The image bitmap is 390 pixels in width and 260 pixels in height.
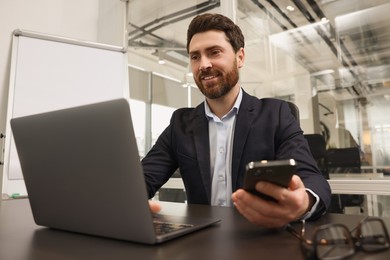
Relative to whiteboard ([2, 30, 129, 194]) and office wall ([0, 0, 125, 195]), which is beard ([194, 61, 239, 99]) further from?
office wall ([0, 0, 125, 195])

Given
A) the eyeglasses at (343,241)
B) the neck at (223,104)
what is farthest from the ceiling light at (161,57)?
the eyeglasses at (343,241)

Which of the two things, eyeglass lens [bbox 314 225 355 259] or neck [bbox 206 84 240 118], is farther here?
neck [bbox 206 84 240 118]

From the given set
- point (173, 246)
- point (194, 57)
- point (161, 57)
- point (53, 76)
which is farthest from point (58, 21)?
point (173, 246)

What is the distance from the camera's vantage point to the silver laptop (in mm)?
485

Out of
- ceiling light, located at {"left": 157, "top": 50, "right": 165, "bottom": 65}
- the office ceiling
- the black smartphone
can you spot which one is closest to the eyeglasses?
the black smartphone

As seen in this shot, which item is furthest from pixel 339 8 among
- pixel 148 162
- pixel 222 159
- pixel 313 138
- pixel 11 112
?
pixel 11 112

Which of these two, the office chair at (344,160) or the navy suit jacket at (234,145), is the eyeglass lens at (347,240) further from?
the office chair at (344,160)

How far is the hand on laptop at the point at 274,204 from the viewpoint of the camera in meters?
0.55

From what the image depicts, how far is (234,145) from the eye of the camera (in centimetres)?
118

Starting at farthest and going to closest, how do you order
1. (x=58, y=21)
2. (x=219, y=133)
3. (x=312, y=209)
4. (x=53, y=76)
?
1. (x=58, y=21)
2. (x=53, y=76)
3. (x=219, y=133)
4. (x=312, y=209)

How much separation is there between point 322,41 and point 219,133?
135 centimetres

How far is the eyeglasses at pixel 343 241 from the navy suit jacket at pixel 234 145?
52 centimetres

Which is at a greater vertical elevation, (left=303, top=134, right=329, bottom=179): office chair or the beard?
the beard

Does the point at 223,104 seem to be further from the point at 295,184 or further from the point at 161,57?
the point at 161,57
